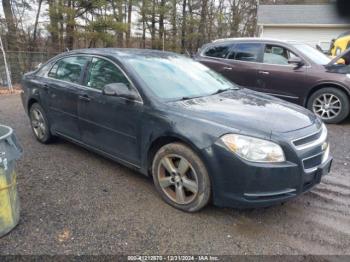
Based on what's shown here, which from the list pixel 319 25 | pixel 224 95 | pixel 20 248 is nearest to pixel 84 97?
pixel 224 95

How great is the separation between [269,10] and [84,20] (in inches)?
515

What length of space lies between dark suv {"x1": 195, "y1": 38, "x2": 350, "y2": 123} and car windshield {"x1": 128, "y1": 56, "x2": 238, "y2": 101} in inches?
118

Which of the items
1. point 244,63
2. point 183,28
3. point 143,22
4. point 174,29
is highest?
point 143,22

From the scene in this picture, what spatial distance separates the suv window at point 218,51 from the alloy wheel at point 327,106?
236 centimetres

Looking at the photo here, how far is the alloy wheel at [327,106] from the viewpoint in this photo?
6.30 metres

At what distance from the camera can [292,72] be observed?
→ 6586 mm

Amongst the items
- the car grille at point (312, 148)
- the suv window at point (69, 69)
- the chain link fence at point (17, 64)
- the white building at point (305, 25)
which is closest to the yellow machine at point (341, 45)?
the white building at point (305, 25)

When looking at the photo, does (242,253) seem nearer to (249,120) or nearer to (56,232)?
(249,120)

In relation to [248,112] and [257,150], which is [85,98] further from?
[257,150]

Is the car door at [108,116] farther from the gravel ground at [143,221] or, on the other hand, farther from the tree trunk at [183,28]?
the tree trunk at [183,28]

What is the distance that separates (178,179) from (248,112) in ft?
3.04

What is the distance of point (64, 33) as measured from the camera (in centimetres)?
1470

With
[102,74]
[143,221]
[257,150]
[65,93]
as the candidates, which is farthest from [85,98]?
[257,150]

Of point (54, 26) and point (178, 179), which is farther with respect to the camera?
point (54, 26)
